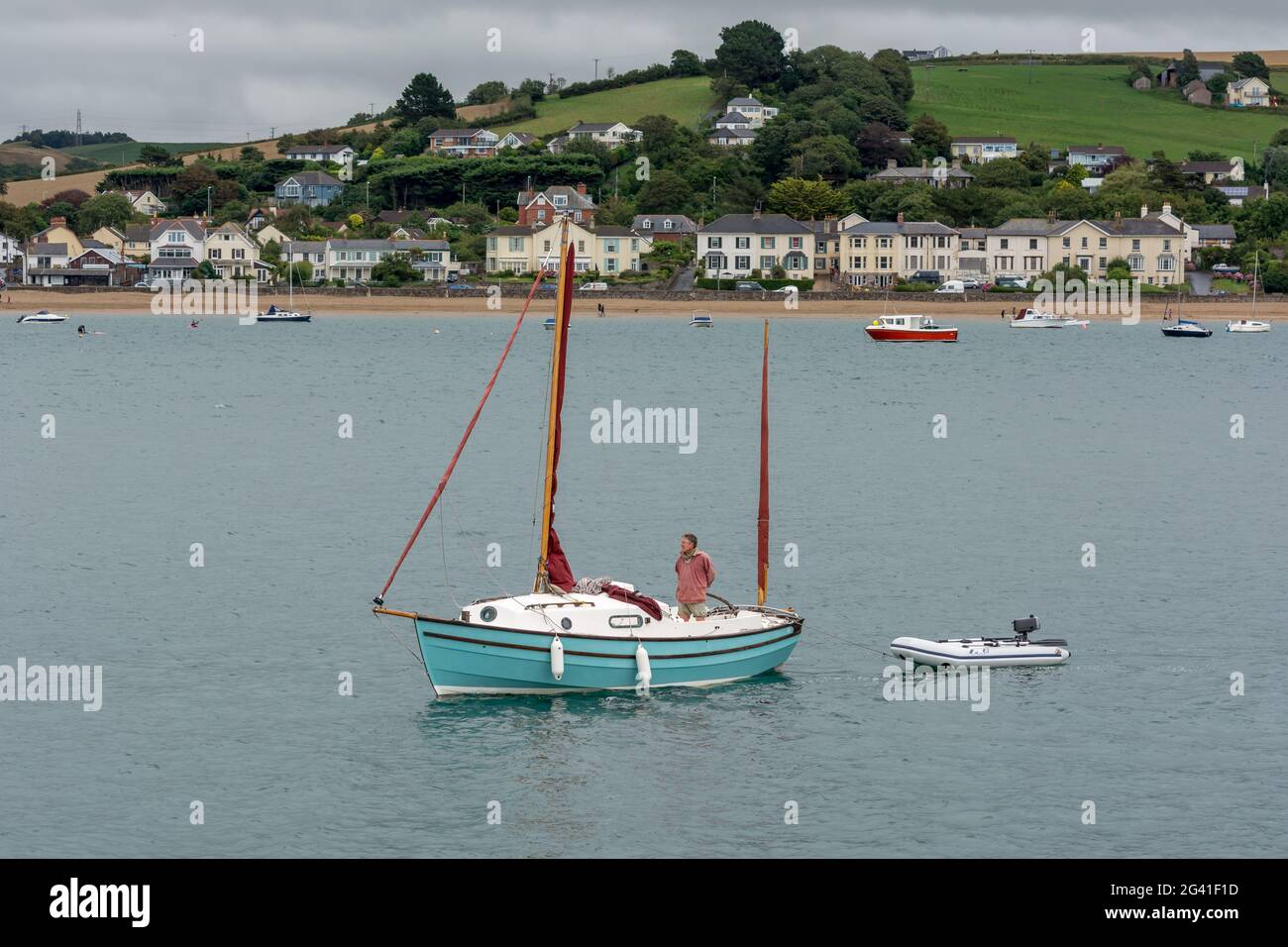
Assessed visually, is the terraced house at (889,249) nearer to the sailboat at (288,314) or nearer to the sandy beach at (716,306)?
the sandy beach at (716,306)

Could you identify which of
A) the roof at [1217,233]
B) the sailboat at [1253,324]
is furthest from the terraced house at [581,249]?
the sailboat at [1253,324]

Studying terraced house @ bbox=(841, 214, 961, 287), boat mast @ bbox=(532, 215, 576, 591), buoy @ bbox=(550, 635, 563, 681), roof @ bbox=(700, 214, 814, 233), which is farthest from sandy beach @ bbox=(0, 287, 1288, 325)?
buoy @ bbox=(550, 635, 563, 681)

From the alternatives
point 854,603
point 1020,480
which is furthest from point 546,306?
point 854,603

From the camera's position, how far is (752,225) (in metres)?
178

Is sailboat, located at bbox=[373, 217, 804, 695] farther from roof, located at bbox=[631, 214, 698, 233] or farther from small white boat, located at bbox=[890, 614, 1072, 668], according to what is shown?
roof, located at bbox=[631, 214, 698, 233]

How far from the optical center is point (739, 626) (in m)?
30.7

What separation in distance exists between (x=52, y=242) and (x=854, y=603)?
17708cm

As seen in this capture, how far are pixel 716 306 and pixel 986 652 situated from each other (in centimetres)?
13985

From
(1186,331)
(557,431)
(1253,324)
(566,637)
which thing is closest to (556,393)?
(557,431)

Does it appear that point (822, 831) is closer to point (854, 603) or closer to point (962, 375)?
point (854, 603)

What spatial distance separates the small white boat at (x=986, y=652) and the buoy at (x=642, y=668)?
19.1 feet

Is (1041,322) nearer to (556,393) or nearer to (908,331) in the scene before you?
(908,331)

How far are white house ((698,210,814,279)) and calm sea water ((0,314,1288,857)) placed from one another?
97.8 meters

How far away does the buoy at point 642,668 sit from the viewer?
29.4 meters
